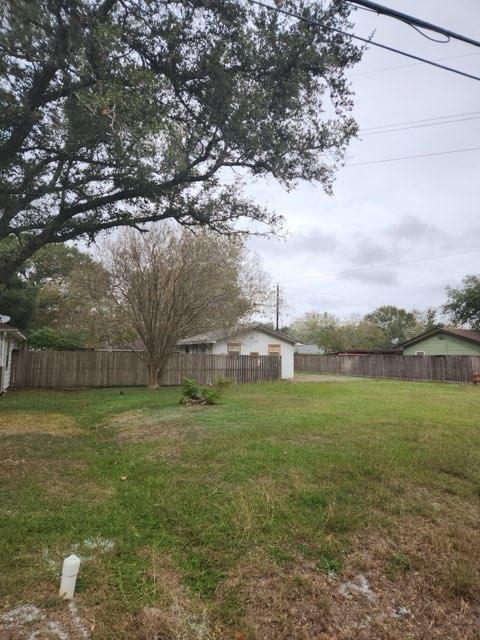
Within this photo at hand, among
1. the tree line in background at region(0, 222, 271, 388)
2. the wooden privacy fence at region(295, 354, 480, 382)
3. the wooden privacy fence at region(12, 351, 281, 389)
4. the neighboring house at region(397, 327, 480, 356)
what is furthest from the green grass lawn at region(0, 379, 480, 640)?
the neighboring house at region(397, 327, 480, 356)

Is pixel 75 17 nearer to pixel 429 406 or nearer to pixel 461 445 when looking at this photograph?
pixel 461 445

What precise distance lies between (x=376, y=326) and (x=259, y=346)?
31851 mm

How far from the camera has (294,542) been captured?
135 inches

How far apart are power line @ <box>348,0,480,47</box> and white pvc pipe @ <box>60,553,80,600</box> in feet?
15.7

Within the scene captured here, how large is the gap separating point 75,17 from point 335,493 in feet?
21.5

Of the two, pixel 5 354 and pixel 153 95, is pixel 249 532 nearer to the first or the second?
pixel 153 95

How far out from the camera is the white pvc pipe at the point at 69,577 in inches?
101

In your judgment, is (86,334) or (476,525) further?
(86,334)

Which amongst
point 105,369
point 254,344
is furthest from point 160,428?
point 254,344

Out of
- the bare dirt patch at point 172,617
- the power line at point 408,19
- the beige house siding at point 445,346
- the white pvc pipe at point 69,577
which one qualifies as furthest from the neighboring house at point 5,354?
the beige house siding at point 445,346

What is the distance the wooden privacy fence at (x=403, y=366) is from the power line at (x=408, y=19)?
2153 cm

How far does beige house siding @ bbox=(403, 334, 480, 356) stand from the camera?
1034 inches

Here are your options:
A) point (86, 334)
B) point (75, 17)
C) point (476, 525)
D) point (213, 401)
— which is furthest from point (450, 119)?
point (86, 334)

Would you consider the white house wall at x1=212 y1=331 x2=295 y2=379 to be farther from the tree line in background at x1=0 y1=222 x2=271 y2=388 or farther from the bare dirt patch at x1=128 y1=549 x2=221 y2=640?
the bare dirt patch at x1=128 y1=549 x2=221 y2=640
